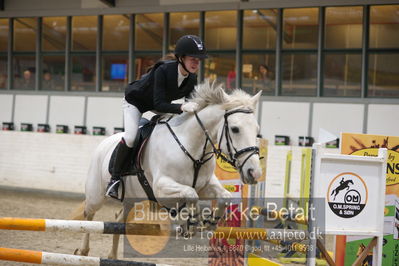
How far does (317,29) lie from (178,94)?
662 centimetres

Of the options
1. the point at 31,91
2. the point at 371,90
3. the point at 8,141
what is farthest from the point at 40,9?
the point at 371,90

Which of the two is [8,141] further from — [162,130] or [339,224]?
[339,224]

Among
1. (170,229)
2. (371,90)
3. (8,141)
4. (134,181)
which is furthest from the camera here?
(8,141)

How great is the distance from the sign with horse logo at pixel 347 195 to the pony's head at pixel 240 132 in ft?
2.19

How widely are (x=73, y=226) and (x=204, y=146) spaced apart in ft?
3.52

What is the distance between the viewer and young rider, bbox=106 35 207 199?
4309 mm

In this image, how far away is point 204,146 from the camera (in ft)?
14.1

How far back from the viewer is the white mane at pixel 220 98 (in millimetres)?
4090

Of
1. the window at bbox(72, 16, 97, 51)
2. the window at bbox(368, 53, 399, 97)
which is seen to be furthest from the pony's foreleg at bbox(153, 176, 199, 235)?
the window at bbox(72, 16, 97, 51)

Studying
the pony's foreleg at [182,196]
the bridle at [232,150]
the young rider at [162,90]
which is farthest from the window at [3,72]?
the bridle at [232,150]

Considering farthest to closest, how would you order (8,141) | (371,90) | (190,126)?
(8,141) < (371,90) < (190,126)

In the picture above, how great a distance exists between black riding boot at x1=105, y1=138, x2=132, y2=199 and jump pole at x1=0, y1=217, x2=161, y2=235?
2.96 feet

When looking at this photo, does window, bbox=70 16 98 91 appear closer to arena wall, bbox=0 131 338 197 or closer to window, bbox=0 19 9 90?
arena wall, bbox=0 131 338 197

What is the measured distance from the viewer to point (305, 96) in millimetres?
10711
